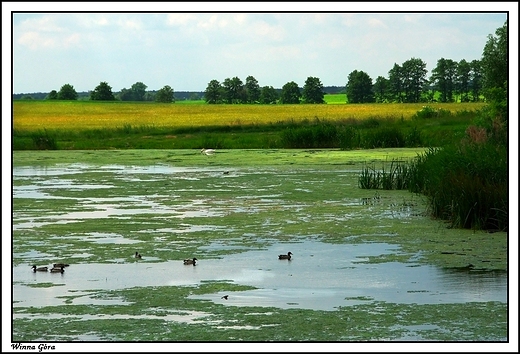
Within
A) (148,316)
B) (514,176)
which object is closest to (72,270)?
(148,316)

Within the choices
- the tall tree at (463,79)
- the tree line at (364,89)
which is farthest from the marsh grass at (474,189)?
the tall tree at (463,79)

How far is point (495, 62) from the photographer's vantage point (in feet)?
74.9

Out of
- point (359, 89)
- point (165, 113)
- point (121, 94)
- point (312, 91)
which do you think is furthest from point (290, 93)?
point (165, 113)

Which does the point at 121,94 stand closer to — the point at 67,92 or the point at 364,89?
the point at 67,92

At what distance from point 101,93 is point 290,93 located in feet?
46.6

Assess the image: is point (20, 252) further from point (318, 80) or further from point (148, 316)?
point (318, 80)

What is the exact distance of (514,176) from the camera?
8.47m

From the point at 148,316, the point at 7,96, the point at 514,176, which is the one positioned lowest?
the point at 148,316

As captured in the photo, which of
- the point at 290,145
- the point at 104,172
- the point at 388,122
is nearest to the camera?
the point at 104,172

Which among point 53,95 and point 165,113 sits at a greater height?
point 53,95

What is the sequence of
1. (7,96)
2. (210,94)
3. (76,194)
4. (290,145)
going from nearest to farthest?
(7,96)
(76,194)
(290,145)
(210,94)

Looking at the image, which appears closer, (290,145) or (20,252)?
(20,252)

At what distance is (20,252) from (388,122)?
24685mm

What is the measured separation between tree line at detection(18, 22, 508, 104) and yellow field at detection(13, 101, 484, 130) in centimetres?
667
